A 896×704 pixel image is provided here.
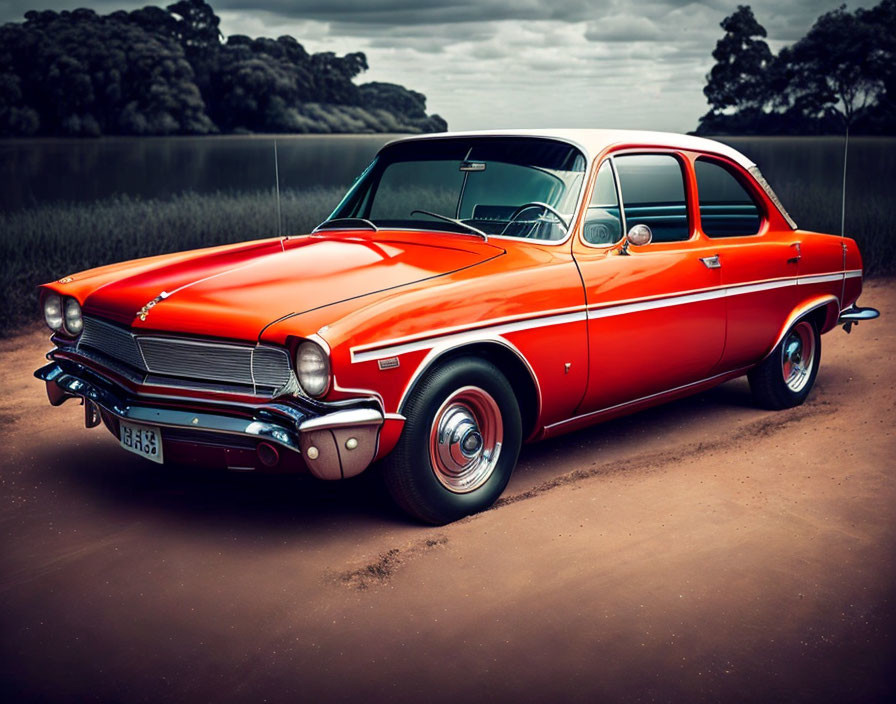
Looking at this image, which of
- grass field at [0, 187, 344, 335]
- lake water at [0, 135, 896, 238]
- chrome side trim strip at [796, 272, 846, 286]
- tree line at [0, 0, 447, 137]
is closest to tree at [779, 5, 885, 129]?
lake water at [0, 135, 896, 238]

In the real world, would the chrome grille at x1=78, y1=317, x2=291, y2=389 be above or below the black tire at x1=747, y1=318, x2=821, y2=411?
above

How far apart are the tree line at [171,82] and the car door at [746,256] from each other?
18082 mm

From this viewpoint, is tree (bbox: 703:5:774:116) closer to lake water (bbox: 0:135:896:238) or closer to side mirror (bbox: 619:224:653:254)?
lake water (bbox: 0:135:896:238)

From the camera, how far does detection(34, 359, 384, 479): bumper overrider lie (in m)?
3.41

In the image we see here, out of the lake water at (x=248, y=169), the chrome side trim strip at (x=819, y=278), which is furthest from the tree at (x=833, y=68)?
the chrome side trim strip at (x=819, y=278)

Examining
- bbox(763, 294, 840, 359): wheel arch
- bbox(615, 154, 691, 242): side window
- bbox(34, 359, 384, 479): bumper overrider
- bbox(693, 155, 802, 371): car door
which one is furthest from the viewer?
bbox(763, 294, 840, 359): wheel arch

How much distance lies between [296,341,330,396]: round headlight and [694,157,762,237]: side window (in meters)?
2.82

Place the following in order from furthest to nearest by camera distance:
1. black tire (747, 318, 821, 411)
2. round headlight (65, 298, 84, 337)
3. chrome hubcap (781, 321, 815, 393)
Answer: chrome hubcap (781, 321, 815, 393)
black tire (747, 318, 821, 411)
round headlight (65, 298, 84, 337)

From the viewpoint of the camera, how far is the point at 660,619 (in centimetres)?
312

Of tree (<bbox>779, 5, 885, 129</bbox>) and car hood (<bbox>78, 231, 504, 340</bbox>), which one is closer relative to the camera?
car hood (<bbox>78, 231, 504, 340</bbox>)

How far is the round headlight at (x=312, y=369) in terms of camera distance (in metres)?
3.43

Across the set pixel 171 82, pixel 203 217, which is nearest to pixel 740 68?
pixel 171 82

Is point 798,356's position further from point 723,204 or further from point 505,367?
point 505,367

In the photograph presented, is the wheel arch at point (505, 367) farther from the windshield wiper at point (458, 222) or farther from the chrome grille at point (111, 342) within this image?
the chrome grille at point (111, 342)
